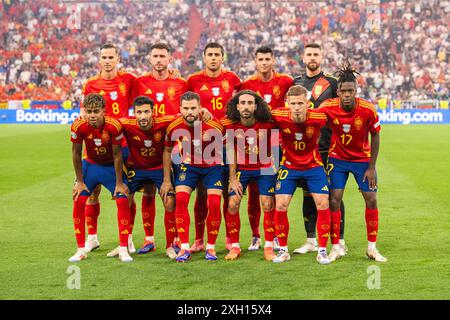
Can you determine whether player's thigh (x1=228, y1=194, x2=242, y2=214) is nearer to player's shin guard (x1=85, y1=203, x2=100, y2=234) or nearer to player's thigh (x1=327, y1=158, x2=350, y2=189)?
player's thigh (x1=327, y1=158, x2=350, y2=189)

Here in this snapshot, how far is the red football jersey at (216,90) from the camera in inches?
324

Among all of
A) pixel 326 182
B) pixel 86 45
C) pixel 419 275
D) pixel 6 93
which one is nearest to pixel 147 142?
pixel 326 182

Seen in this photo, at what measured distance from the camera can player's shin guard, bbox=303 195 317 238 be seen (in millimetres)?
7918

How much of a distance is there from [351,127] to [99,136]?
8.27ft

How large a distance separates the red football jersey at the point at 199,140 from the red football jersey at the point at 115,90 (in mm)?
1112

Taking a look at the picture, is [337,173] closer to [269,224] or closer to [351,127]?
[351,127]

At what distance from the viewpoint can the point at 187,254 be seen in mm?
7254

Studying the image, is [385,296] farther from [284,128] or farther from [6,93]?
[6,93]

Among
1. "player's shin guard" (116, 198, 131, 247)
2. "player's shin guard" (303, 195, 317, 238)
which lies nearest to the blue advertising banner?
"player's shin guard" (303, 195, 317, 238)

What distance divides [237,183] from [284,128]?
29.3 inches

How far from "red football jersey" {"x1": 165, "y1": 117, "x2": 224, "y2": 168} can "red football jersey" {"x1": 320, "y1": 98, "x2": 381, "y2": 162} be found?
1.11 metres

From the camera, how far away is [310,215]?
8.00 metres

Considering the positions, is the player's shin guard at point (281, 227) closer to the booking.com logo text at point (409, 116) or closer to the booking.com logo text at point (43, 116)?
the booking.com logo text at point (409, 116)

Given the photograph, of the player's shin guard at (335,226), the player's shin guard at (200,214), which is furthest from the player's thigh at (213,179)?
the player's shin guard at (335,226)
